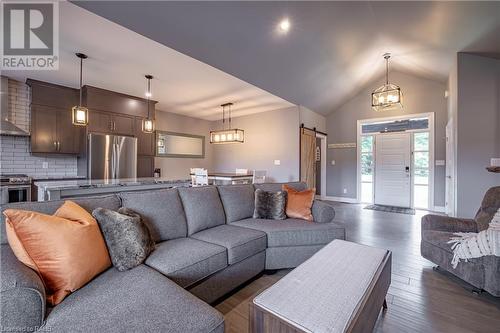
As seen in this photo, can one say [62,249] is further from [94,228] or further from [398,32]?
[398,32]

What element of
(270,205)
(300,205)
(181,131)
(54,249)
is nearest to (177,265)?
(54,249)

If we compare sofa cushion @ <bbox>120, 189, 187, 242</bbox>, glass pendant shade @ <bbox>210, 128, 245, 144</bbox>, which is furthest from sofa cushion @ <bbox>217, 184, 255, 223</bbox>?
glass pendant shade @ <bbox>210, 128, 245, 144</bbox>

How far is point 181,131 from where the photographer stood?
6.84m

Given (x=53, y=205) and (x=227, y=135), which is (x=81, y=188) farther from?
(x=227, y=135)

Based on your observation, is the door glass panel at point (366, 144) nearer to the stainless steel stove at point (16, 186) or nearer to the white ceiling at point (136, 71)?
the white ceiling at point (136, 71)

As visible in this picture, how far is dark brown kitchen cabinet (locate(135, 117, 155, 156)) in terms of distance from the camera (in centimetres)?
524

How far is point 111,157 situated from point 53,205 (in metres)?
3.35

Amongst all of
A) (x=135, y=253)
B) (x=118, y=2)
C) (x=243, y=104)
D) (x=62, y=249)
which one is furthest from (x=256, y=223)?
(x=243, y=104)

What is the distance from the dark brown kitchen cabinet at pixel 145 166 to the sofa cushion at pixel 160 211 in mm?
3611

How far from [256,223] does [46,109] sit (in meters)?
4.43

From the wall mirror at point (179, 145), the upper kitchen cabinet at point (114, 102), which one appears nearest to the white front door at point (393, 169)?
the wall mirror at point (179, 145)

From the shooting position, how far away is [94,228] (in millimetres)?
1452

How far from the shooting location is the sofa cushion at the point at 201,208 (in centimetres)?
231

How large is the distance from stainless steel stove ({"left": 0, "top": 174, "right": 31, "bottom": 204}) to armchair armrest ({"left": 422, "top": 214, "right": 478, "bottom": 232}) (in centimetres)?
578
